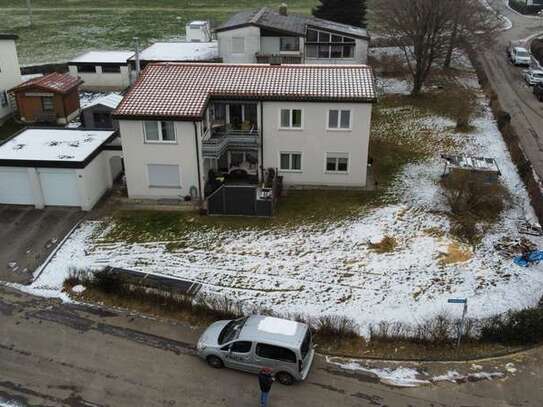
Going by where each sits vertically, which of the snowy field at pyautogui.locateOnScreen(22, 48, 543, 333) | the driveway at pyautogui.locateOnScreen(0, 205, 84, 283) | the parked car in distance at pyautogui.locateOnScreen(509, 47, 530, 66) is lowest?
the driveway at pyautogui.locateOnScreen(0, 205, 84, 283)

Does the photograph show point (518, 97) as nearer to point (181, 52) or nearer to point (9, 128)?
point (181, 52)

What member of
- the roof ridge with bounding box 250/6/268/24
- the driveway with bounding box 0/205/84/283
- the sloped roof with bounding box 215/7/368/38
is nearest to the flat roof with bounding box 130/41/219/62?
the sloped roof with bounding box 215/7/368/38

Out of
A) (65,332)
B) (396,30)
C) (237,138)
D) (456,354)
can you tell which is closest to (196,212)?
(237,138)

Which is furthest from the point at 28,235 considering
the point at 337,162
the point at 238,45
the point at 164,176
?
the point at 238,45

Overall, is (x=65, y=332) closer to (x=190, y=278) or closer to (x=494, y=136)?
(x=190, y=278)

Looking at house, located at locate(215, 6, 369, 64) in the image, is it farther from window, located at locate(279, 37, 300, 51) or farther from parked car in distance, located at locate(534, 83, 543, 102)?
parked car in distance, located at locate(534, 83, 543, 102)
